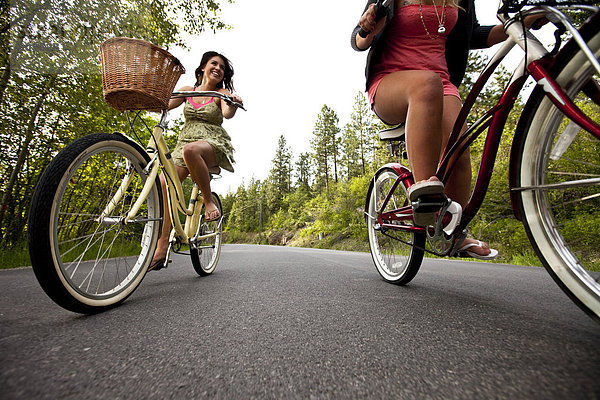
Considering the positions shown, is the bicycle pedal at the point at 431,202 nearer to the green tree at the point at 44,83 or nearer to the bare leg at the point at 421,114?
the bare leg at the point at 421,114

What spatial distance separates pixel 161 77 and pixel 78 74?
4.17 meters

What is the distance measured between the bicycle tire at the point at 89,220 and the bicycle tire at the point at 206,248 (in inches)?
21.0

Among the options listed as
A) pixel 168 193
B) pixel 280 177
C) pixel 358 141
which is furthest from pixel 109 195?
pixel 280 177

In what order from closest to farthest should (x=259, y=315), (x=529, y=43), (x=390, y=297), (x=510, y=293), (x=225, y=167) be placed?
(x=529, y=43)
(x=259, y=315)
(x=390, y=297)
(x=510, y=293)
(x=225, y=167)

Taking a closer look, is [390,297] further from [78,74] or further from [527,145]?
[78,74]

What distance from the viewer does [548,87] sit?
85 centimetres

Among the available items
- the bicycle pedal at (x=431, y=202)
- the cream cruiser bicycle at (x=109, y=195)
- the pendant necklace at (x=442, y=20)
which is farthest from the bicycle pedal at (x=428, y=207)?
the cream cruiser bicycle at (x=109, y=195)

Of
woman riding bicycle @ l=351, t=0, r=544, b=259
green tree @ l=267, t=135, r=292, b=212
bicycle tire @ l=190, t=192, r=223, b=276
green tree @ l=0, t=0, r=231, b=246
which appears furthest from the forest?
green tree @ l=267, t=135, r=292, b=212

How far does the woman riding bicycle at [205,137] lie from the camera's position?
221 cm

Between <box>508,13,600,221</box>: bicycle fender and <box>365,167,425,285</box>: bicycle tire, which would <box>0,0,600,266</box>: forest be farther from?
<box>508,13,600,221</box>: bicycle fender

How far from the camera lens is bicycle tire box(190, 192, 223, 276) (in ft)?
7.64

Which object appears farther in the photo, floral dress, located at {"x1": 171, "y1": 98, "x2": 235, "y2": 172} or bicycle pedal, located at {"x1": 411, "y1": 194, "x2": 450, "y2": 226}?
floral dress, located at {"x1": 171, "y1": 98, "x2": 235, "y2": 172}

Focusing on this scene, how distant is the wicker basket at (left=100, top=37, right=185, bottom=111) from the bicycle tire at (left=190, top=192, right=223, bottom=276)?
1272 mm

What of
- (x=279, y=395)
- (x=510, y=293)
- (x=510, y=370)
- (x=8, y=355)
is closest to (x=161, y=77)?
(x=8, y=355)
